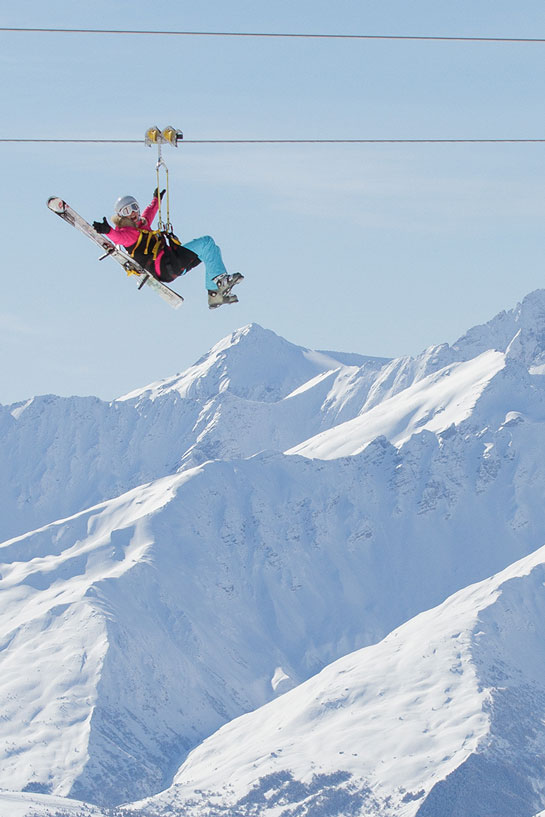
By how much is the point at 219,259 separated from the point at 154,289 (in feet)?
6.80

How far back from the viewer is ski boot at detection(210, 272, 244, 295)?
4522cm

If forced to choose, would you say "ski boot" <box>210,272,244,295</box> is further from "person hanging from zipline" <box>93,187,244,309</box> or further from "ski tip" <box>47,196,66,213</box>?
"ski tip" <box>47,196,66,213</box>

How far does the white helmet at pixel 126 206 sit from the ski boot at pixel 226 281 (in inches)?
112

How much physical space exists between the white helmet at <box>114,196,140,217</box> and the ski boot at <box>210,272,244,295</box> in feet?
9.36

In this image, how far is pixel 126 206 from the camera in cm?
4472

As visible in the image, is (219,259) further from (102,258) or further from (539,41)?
(539,41)

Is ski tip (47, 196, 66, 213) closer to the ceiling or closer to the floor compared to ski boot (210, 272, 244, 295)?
closer to the ceiling

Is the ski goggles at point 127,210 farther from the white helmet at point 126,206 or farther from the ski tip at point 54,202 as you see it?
the ski tip at point 54,202

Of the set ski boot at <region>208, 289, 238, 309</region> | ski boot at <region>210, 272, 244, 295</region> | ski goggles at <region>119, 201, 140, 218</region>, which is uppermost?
ski goggles at <region>119, 201, 140, 218</region>

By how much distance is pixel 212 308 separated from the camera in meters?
45.0

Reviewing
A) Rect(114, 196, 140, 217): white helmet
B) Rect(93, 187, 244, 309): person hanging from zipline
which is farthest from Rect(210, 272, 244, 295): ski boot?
Rect(114, 196, 140, 217): white helmet

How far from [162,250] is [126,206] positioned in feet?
5.30

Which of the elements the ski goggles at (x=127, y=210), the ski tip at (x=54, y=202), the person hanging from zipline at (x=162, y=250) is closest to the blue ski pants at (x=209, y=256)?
the person hanging from zipline at (x=162, y=250)

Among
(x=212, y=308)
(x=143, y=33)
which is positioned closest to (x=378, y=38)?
(x=143, y=33)
